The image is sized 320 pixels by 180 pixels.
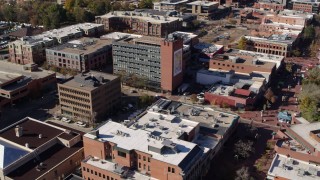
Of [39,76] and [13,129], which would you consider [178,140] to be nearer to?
[13,129]

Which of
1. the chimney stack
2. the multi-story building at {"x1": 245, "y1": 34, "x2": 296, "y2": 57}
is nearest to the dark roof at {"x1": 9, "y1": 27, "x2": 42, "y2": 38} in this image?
the multi-story building at {"x1": 245, "y1": 34, "x2": 296, "y2": 57}

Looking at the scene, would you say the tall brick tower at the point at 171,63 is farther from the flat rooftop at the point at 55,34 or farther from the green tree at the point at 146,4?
the green tree at the point at 146,4

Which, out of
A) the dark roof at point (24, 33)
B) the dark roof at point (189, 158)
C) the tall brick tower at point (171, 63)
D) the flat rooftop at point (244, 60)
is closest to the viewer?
the dark roof at point (189, 158)

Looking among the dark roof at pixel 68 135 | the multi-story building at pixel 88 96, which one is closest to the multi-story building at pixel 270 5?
the multi-story building at pixel 88 96

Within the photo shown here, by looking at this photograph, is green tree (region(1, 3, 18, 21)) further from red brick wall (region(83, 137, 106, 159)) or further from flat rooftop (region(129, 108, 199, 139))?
red brick wall (region(83, 137, 106, 159))

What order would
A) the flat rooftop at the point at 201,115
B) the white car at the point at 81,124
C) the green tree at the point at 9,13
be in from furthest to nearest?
the green tree at the point at 9,13 → the white car at the point at 81,124 → the flat rooftop at the point at 201,115

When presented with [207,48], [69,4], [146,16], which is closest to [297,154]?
[207,48]
